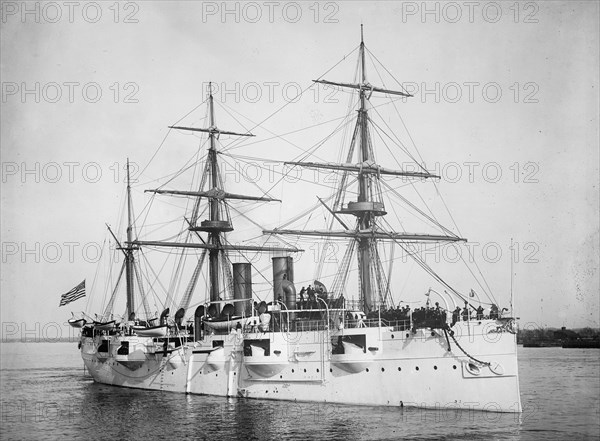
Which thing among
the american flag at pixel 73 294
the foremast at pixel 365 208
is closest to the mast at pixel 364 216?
the foremast at pixel 365 208

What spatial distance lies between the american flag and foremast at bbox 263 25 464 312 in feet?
46.4

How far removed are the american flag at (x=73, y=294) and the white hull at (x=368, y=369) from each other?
10.0 m

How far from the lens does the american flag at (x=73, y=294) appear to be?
47.7 meters

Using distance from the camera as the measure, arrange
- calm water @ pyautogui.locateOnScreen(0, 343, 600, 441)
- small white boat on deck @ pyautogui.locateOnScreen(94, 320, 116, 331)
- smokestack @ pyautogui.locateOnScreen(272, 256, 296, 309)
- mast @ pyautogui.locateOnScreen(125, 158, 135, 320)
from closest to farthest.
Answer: calm water @ pyautogui.locateOnScreen(0, 343, 600, 441)
smokestack @ pyautogui.locateOnScreen(272, 256, 296, 309)
small white boat on deck @ pyautogui.locateOnScreen(94, 320, 116, 331)
mast @ pyautogui.locateOnScreen(125, 158, 135, 320)

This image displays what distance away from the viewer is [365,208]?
4291 centimetres

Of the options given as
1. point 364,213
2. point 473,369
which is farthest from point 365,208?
point 473,369

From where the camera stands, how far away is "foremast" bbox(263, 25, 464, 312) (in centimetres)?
4209

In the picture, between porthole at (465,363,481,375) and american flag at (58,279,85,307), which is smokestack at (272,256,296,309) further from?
american flag at (58,279,85,307)

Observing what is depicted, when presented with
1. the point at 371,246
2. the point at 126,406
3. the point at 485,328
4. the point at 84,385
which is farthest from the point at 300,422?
the point at 84,385

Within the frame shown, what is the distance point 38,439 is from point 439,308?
1765 cm

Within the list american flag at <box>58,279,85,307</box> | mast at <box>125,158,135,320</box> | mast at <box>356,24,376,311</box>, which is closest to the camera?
mast at <box>356,24,376,311</box>

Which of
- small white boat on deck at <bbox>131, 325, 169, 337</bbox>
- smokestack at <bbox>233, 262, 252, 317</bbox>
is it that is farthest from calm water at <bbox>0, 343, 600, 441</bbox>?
smokestack at <bbox>233, 262, 252, 317</bbox>

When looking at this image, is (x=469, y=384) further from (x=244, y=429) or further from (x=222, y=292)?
(x=222, y=292)

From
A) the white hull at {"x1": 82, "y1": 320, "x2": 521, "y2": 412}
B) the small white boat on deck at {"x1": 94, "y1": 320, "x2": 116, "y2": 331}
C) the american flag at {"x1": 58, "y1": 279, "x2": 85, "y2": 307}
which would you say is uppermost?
the american flag at {"x1": 58, "y1": 279, "x2": 85, "y2": 307}
